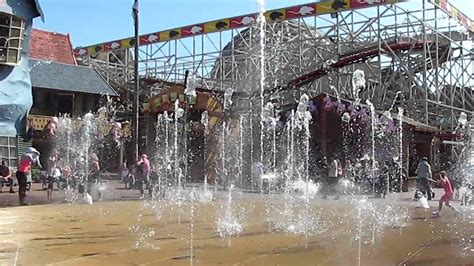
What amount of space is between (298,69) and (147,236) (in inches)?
Result: 1049

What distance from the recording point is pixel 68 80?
27359 millimetres

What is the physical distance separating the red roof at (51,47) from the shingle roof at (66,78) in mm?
1426

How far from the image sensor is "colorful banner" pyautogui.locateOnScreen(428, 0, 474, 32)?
29.1 meters

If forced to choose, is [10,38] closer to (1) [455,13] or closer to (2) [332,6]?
(2) [332,6]

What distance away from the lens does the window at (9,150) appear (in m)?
22.5

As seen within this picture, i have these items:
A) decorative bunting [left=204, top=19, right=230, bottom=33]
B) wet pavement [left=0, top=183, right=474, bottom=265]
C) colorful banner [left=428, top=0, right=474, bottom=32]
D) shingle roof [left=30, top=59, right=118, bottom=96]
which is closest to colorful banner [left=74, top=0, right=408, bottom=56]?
decorative bunting [left=204, top=19, right=230, bottom=33]

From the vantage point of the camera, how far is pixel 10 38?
21.0 m

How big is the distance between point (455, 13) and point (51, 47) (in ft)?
73.8

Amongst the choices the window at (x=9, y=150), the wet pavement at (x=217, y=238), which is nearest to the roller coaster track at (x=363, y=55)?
the window at (x=9, y=150)

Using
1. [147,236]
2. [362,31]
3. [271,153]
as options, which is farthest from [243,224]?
[362,31]

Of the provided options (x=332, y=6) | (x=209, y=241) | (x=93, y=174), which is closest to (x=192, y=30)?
(x=332, y=6)

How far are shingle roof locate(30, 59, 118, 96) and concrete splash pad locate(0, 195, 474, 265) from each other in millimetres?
15411

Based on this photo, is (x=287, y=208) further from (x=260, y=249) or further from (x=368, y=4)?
(x=368, y=4)

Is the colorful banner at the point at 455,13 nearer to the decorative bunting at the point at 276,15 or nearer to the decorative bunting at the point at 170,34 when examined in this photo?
the decorative bunting at the point at 276,15
